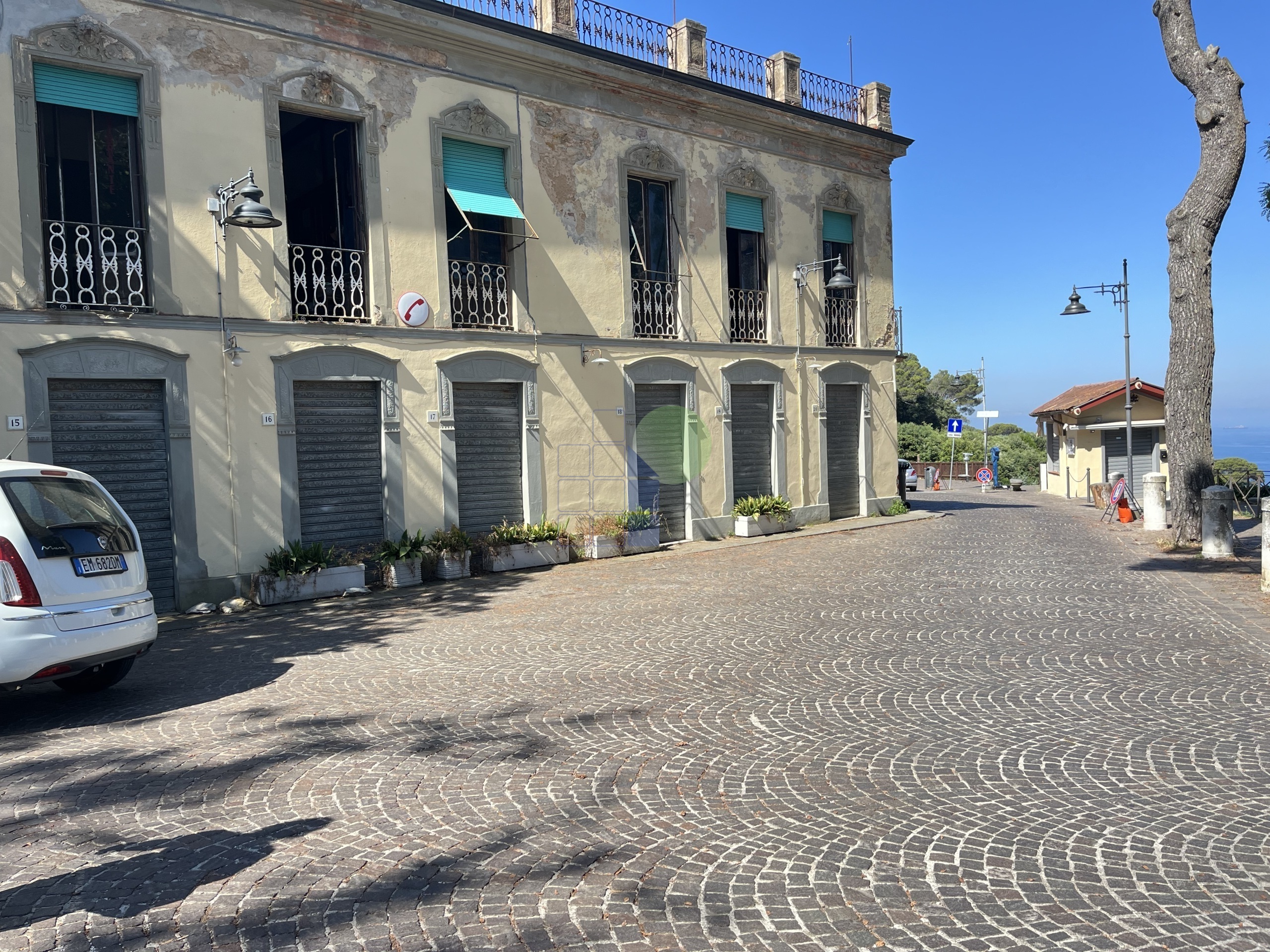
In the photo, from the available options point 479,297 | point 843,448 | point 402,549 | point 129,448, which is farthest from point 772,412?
point 129,448

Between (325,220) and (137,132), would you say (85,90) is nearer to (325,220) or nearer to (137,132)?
(137,132)

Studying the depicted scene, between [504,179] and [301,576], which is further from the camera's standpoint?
[504,179]

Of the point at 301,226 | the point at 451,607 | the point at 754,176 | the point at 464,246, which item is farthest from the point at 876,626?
the point at 754,176

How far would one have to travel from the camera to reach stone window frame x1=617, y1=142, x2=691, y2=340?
16266 millimetres

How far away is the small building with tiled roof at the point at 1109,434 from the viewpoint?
1086 inches

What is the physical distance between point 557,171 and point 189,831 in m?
12.9

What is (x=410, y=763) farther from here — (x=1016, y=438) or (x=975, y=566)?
(x=1016, y=438)

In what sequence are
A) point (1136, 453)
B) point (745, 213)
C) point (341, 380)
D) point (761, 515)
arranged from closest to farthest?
point (341, 380)
point (761, 515)
point (745, 213)
point (1136, 453)

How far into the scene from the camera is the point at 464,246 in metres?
14.6

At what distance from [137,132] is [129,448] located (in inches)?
151

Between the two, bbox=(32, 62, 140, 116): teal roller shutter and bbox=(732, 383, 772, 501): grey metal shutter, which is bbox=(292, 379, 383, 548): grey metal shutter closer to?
bbox=(32, 62, 140, 116): teal roller shutter

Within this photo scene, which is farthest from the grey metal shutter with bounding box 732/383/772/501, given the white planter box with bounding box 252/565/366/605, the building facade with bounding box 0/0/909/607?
the white planter box with bounding box 252/565/366/605

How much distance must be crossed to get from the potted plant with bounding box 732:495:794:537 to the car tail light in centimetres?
1332

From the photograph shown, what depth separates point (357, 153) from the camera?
13.3 meters
